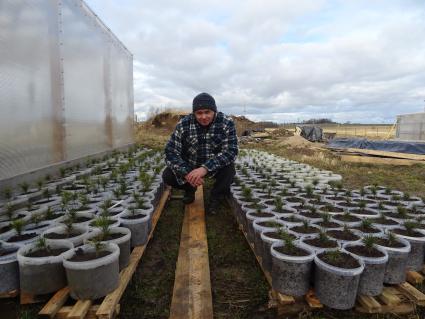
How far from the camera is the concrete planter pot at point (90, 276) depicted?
178 centimetres

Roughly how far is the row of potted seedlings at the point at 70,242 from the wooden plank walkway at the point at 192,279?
39 cm

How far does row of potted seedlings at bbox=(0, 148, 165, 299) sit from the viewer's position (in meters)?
1.81

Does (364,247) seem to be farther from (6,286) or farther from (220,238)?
(6,286)

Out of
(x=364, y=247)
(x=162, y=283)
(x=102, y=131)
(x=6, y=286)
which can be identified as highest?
(x=102, y=131)

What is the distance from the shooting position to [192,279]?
2.26 m

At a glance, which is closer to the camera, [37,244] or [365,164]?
[37,244]

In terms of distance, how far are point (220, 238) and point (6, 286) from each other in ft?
6.30

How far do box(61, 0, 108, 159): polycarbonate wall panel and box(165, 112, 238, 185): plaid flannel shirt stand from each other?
228 centimetres

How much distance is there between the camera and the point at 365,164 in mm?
9617

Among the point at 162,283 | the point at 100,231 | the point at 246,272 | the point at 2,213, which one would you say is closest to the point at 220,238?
the point at 246,272

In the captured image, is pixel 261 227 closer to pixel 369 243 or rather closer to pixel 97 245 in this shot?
pixel 369 243

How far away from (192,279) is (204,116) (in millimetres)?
1987

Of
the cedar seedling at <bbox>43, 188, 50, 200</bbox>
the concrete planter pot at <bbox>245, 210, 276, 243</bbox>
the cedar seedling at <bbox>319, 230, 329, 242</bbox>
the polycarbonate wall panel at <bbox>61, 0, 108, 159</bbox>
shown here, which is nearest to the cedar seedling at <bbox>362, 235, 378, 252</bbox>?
the cedar seedling at <bbox>319, 230, 329, 242</bbox>

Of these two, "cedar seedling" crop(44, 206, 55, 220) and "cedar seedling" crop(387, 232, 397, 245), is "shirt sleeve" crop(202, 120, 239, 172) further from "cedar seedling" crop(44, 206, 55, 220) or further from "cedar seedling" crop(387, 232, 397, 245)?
"cedar seedling" crop(387, 232, 397, 245)
